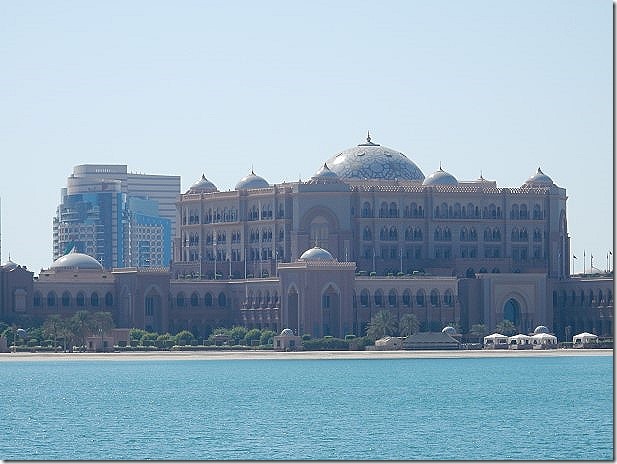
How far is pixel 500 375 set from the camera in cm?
19962

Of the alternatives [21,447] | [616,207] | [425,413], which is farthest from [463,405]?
[616,207]

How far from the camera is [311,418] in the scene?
140750 millimetres

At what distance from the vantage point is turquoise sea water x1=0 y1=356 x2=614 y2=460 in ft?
385

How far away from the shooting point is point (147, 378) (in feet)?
648

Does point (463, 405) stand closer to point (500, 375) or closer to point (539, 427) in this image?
point (539, 427)

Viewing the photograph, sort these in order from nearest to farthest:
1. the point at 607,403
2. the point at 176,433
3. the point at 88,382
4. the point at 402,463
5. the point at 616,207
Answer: the point at 616,207, the point at 402,463, the point at 176,433, the point at 607,403, the point at 88,382

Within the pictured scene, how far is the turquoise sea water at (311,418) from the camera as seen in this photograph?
117m

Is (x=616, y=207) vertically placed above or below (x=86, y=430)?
above

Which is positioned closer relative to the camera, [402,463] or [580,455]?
[402,463]

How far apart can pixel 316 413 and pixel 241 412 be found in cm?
524

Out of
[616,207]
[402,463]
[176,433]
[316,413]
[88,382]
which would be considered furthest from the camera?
[88,382]

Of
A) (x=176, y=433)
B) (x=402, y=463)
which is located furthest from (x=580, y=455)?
(x=176, y=433)

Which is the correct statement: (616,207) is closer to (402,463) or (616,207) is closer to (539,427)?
(402,463)

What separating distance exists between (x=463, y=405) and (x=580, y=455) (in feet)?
134
